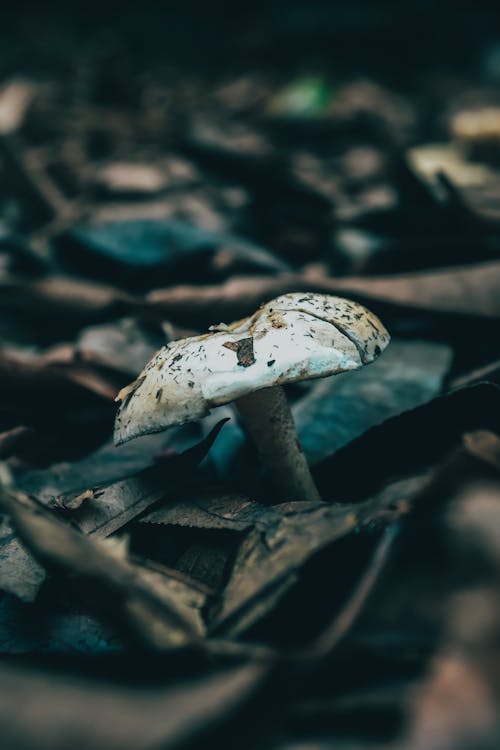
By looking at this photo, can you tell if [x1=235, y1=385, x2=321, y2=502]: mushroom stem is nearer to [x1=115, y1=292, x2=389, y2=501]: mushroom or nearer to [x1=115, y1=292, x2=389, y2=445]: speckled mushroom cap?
[x1=115, y1=292, x2=389, y2=501]: mushroom

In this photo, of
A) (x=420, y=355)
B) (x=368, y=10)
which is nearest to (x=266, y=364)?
(x=420, y=355)

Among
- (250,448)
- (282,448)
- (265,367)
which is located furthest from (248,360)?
(250,448)

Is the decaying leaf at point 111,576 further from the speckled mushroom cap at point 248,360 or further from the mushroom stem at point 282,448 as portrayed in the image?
the mushroom stem at point 282,448

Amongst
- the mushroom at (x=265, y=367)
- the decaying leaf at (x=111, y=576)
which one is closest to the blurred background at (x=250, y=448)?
the decaying leaf at (x=111, y=576)

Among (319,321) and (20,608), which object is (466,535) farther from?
(20,608)

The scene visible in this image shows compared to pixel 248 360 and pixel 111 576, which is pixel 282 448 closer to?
pixel 248 360

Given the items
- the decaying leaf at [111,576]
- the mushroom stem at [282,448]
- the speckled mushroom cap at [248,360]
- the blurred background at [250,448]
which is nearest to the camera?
the blurred background at [250,448]
